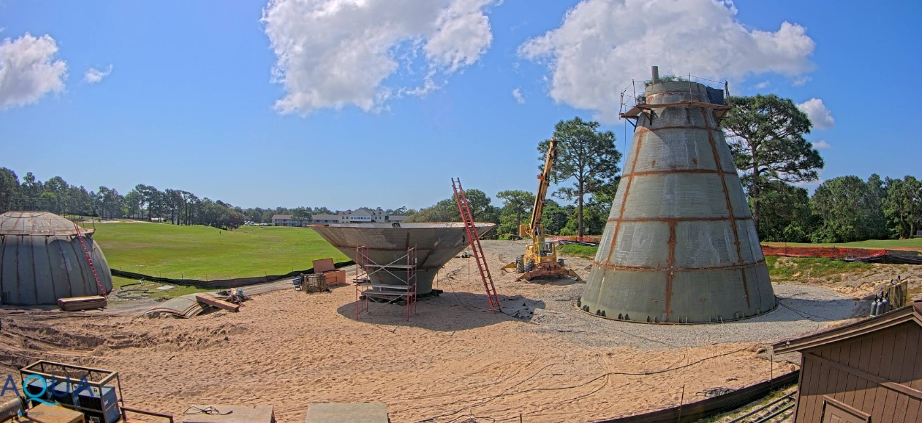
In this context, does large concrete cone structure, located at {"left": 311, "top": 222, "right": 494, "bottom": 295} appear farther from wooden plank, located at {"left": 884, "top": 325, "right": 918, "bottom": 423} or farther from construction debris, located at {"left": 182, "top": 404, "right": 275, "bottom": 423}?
wooden plank, located at {"left": 884, "top": 325, "right": 918, "bottom": 423}

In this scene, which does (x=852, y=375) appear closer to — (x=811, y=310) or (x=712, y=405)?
(x=712, y=405)

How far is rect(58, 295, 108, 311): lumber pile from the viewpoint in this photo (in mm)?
25703

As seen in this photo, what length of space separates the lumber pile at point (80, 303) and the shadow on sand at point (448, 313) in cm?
1232

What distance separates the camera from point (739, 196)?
22438mm

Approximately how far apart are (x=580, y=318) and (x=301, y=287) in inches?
734

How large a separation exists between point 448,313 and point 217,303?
11.9 metres

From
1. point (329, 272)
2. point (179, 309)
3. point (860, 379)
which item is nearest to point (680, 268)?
point (860, 379)

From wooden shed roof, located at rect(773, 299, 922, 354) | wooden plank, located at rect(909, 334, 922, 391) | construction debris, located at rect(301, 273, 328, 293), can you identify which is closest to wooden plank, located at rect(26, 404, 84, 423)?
wooden shed roof, located at rect(773, 299, 922, 354)

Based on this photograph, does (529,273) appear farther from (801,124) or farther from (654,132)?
(801,124)

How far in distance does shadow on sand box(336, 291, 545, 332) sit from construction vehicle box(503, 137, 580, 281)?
20.2 feet

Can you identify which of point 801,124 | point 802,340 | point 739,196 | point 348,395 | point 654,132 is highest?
point 801,124

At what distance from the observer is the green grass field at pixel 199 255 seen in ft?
136

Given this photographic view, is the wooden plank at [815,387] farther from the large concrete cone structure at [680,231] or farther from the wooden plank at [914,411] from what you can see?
the large concrete cone structure at [680,231]

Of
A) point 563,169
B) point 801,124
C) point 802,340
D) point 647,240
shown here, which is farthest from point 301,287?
point 801,124
